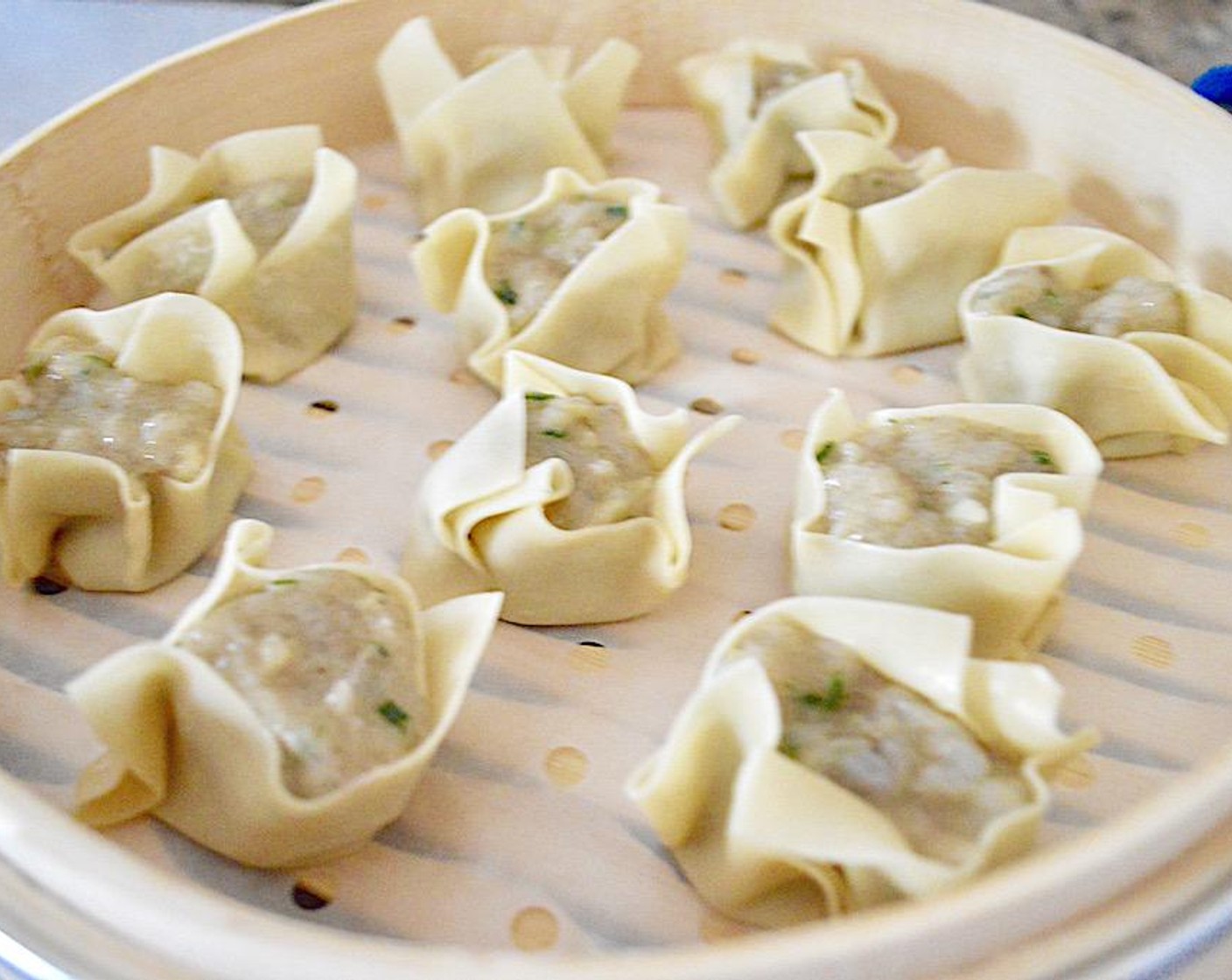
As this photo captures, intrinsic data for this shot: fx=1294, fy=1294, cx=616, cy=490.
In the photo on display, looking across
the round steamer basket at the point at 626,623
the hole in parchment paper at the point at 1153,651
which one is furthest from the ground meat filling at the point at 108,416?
the hole in parchment paper at the point at 1153,651

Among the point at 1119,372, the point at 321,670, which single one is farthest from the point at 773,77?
the point at 321,670

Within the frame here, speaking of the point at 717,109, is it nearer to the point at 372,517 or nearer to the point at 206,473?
the point at 372,517

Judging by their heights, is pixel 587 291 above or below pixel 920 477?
above

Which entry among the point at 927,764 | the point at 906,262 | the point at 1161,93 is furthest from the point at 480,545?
the point at 1161,93

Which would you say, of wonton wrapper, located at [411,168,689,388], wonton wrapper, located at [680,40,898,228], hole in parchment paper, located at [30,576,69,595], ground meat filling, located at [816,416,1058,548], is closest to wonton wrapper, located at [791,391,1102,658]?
ground meat filling, located at [816,416,1058,548]

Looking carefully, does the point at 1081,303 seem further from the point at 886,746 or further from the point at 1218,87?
the point at 886,746

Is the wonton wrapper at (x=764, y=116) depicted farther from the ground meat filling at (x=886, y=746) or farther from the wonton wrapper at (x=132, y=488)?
the ground meat filling at (x=886, y=746)

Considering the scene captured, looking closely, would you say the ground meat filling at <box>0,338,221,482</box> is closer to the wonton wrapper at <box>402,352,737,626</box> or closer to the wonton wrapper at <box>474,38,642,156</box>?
the wonton wrapper at <box>402,352,737,626</box>
